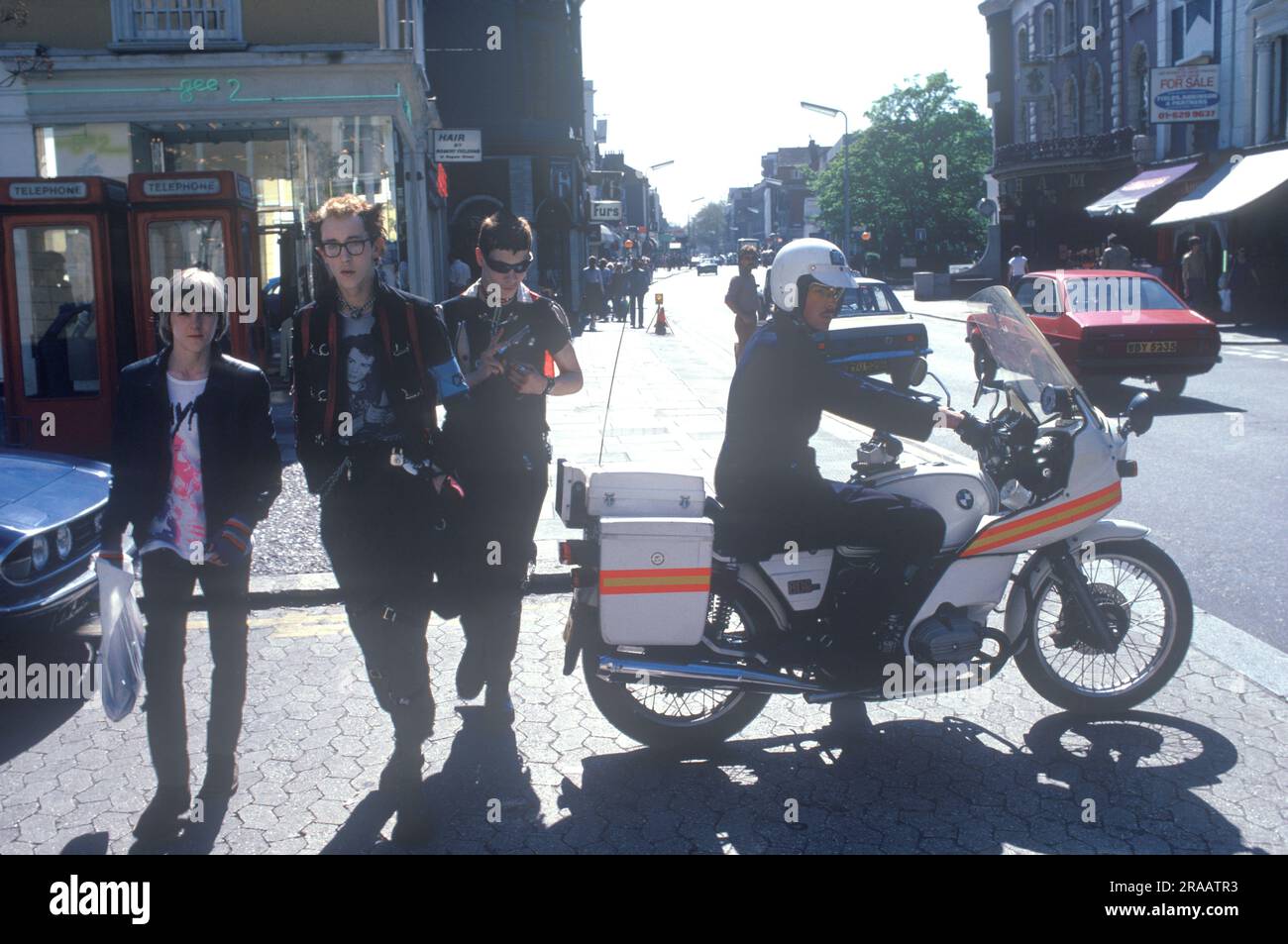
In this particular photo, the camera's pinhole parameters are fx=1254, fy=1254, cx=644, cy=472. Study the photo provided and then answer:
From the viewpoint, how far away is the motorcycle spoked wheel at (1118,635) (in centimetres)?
466

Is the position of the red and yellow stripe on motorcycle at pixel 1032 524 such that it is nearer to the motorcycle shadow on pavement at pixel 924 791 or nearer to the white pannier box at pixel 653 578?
the motorcycle shadow on pavement at pixel 924 791

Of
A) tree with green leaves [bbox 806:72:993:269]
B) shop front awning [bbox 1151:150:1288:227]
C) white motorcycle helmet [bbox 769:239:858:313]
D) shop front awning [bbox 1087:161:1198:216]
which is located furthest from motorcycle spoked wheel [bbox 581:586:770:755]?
tree with green leaves [bbox 806:72:993:269]

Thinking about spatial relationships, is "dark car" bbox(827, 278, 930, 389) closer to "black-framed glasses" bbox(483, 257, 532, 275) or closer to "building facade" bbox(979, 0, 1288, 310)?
"building facade" bbox(979, 0, 1288, 310)

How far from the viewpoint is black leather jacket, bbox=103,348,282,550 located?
398 centimetres

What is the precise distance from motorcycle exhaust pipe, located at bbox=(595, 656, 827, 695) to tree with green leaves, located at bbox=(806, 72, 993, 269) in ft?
204

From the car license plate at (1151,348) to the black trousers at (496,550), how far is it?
10935 mm

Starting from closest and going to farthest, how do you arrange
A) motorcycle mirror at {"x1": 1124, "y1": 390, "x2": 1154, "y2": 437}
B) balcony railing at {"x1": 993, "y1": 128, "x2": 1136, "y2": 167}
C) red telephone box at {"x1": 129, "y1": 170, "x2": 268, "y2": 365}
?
motorcycle mirror at {"x1": 1124, "y1": 390, "x2": 1154, "y2": 437} → red telephone box at {"x1": 129, "y1": 170, "x2": 268, "y2": 365} → balcony railing at {"x1": 993, "y1": 128, "x2": 1136, "y2": 167}

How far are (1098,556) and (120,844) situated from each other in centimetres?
351

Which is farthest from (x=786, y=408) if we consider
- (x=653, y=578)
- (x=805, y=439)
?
(x=653, y=578)

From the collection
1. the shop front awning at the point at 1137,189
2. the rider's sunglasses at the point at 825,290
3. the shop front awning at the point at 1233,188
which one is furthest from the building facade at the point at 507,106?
the rider's sunglasses at the point at 825,290

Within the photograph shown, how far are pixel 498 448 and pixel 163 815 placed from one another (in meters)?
1.74

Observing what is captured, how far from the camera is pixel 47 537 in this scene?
548 cm

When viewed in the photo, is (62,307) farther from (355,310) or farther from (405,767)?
(405,767)
